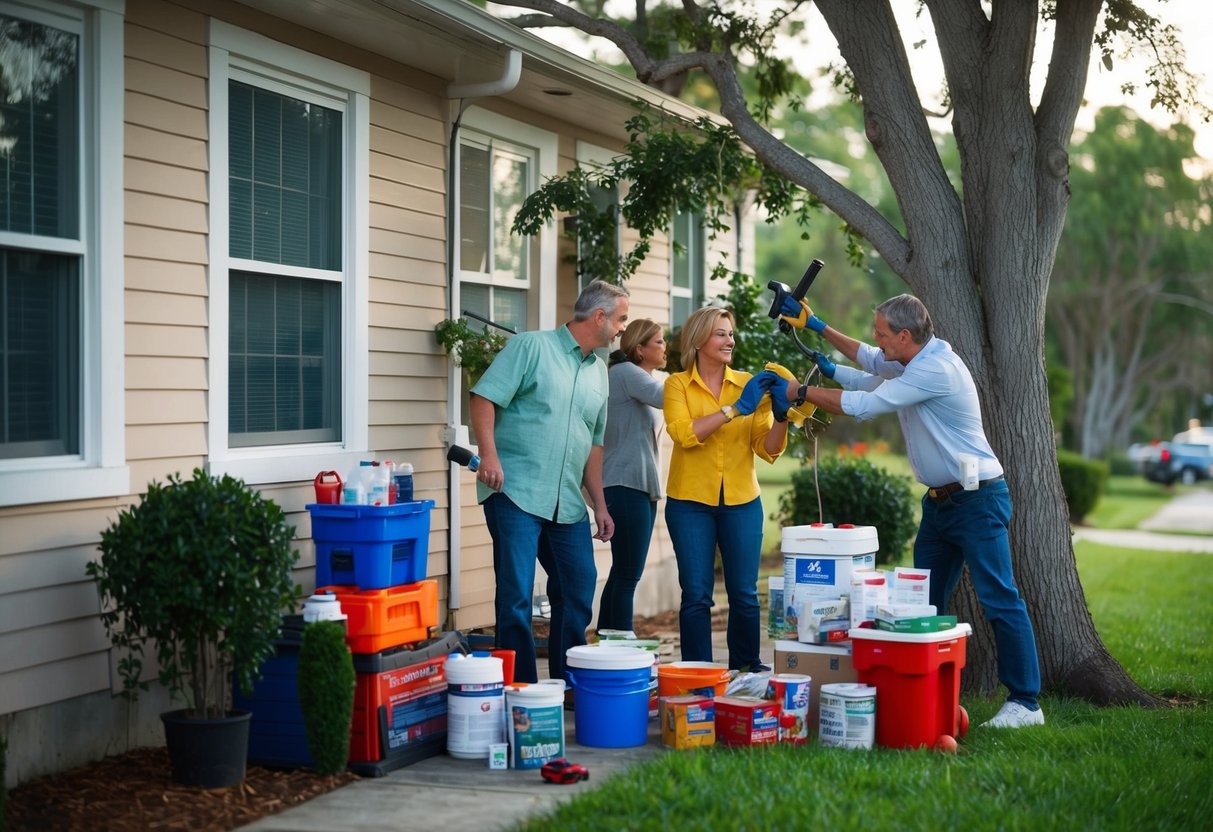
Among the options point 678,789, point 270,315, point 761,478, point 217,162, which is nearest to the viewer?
point 678,789

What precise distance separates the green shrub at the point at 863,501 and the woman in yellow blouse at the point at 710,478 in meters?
6.02

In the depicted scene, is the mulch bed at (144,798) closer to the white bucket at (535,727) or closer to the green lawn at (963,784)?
the white bucket at (535,727)

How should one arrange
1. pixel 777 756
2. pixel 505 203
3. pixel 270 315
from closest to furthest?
pixel 777 756, pixel 270 315, pixel 505 203

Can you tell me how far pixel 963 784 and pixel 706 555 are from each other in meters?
1.90

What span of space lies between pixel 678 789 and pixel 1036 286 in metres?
3.82

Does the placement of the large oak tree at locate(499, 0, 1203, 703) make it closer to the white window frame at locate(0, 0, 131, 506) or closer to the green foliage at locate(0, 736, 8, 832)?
the white window frame at locate(0, 0, 131, 506)

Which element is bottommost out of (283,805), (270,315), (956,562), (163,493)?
(283,805)

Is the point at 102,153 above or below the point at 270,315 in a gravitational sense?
above

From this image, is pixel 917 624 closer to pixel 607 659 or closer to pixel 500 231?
pixel 607 659

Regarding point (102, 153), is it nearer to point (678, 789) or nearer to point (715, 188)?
point (678, 789)

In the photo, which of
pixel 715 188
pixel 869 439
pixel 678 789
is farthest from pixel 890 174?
pixel 869 439

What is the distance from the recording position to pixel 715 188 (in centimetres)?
852

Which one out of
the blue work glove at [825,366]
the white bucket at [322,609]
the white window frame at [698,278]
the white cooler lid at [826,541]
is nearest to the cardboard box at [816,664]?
the white cooler lid at [826,541]

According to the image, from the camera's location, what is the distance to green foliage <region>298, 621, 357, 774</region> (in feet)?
16.0
